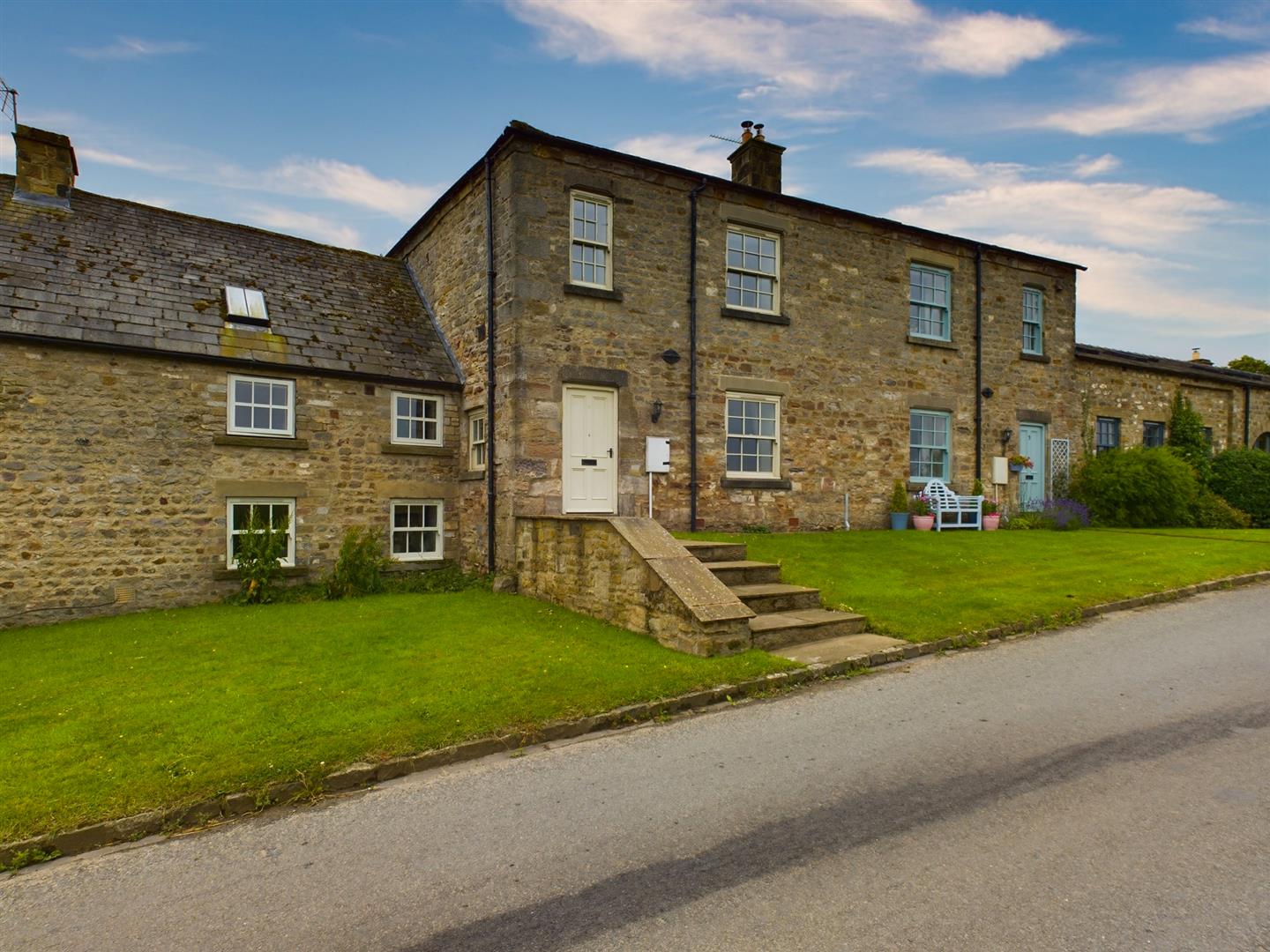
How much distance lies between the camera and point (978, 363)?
17.7 metres

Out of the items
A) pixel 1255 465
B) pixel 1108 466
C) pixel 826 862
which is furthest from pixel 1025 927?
pixel 1255 465

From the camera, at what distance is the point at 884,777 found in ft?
15.8

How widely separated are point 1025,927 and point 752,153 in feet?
50.0

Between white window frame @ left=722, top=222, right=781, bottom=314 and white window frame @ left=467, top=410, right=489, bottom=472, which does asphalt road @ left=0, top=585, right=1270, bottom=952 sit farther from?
white window frame @ left=722, top=222, right=781, bottom=314

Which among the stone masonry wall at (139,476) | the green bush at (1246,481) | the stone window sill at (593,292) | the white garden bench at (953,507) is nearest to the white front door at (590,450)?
the stone window sill at (593,292)

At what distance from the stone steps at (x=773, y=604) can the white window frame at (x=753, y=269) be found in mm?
6037

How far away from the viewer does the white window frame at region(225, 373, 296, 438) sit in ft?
40.3

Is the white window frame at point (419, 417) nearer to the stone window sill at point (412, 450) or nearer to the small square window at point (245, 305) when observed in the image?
the stone window sill at point (412, 450)

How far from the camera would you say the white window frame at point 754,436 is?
565 inches

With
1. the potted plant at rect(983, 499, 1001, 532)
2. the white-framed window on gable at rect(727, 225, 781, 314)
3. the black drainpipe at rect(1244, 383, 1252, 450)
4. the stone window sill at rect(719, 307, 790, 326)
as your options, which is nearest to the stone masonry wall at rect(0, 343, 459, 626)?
the stone window sill at rect(719, 307, 790, 326)

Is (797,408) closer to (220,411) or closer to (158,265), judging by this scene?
(220,411)

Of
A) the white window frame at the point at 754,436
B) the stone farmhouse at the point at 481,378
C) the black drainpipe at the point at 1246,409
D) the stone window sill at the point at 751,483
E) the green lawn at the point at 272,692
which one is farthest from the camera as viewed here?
the black drainpipe at the point at 1246,409

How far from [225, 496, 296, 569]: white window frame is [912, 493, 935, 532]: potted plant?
12.3 meters

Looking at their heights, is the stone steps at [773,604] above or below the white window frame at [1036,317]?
below
